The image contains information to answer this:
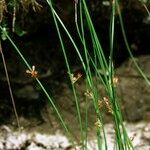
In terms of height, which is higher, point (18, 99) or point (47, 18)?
point (47, 18)

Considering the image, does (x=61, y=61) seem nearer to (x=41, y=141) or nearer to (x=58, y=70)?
(x=58, y=70)

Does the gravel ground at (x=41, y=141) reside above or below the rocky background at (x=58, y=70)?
below

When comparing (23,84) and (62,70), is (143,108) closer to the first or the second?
(62,70)

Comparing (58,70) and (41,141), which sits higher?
(58,70)

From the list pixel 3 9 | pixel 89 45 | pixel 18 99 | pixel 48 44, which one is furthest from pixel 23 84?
pixel 3 9

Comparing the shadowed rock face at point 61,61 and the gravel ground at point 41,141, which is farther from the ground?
the shadowed rock face at point 61,61

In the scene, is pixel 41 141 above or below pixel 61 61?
below

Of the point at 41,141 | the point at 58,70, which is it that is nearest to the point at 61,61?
the point at 58,70

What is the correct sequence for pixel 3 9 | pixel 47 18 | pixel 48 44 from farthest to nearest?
pixel 48 44 < pixel 47 18 < pixel 3 9

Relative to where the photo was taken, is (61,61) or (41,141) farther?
(61,61)

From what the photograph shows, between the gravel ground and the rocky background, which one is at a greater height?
the rocky background

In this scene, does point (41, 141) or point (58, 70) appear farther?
point (58, 70)
